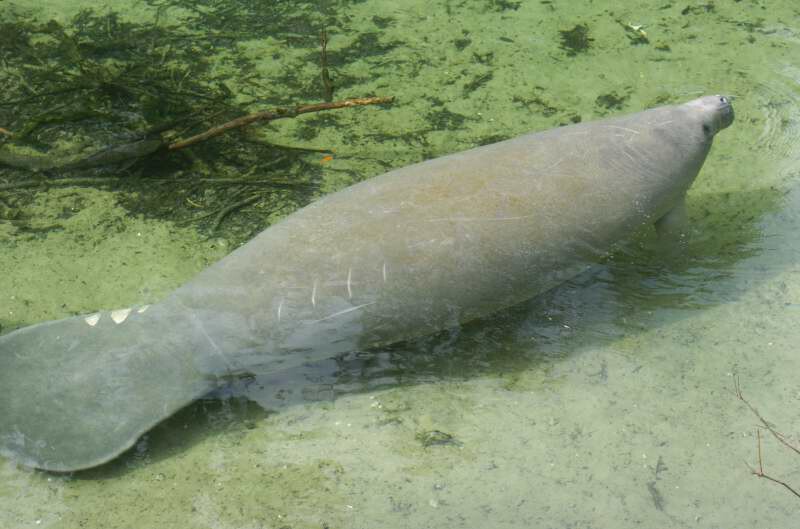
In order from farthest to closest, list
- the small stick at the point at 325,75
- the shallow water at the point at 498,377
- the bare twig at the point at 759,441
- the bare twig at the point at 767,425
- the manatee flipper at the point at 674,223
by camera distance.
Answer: the small stick at the point at 325,75
the manatee flipper at the point at 674,223
the bare twig at the point at 767,425
the bare twig at the point at 759,441
the shallow water at the point at 498,377

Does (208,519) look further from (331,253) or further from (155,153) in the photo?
(155,153)

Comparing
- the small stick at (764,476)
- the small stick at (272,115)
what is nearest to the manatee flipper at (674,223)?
the small stick at (764,476)

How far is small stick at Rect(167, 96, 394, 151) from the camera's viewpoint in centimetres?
501

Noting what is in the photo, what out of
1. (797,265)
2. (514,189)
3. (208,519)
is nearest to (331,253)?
(514,189)

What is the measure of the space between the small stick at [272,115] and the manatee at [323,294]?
1262 mm

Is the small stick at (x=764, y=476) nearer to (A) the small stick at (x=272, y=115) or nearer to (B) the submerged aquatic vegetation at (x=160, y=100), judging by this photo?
(B) the submerged aquatic vegetation at (x=160, y=100)

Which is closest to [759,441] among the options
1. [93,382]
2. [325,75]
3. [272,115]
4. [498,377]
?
[498,377]

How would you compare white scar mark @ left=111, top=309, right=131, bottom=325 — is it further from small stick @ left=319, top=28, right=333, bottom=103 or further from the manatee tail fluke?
small stick @ left=319, top=28, right=333, bottom=103

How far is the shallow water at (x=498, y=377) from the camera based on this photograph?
344 cm

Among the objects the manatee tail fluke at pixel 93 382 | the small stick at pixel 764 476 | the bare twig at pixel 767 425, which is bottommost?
the small stick at pixel 764 476

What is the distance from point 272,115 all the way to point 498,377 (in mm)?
2312

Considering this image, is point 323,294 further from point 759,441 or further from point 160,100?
point 160,100

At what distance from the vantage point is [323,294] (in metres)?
3.59

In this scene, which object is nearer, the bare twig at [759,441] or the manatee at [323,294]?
the manatee at [323,294]
